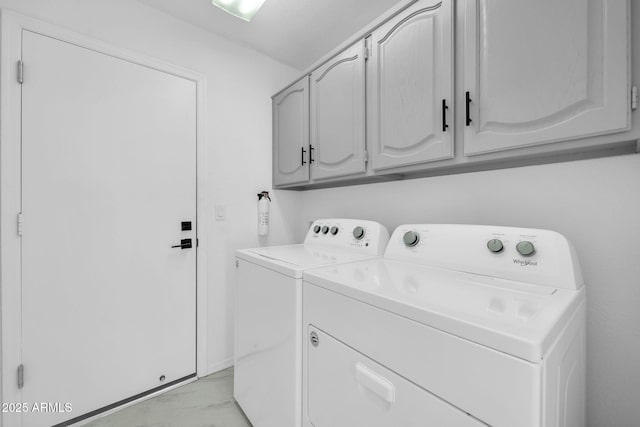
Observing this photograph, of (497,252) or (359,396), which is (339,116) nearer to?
(497,252)

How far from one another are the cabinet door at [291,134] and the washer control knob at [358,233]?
1.88ft

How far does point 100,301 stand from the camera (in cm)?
148

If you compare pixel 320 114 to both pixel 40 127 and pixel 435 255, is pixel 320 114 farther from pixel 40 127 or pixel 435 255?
pixel 40 127

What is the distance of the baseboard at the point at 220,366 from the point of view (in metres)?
1.87

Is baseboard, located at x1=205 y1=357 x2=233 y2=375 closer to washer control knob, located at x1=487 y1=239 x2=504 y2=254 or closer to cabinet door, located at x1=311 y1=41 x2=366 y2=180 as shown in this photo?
cabinet door, located at x1=311 y1=41 x2=366 y2=180

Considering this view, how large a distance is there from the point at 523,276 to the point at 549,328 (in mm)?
433

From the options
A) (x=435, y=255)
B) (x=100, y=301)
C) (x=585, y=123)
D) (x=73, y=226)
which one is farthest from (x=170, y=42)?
(x=585, y=123)

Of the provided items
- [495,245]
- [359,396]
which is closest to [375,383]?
[359,396]

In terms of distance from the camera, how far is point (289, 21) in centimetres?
177

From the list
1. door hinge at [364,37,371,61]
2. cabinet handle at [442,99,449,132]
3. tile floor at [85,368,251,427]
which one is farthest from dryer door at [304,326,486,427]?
door hinge at [364,37,371,61]

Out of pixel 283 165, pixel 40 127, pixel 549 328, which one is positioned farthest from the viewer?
pixel 283 165

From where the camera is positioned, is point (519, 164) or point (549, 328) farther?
point (519, 164)

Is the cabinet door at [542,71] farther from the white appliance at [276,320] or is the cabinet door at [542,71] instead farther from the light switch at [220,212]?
the light switch at [220,212]

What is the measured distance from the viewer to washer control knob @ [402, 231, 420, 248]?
1190 mm
